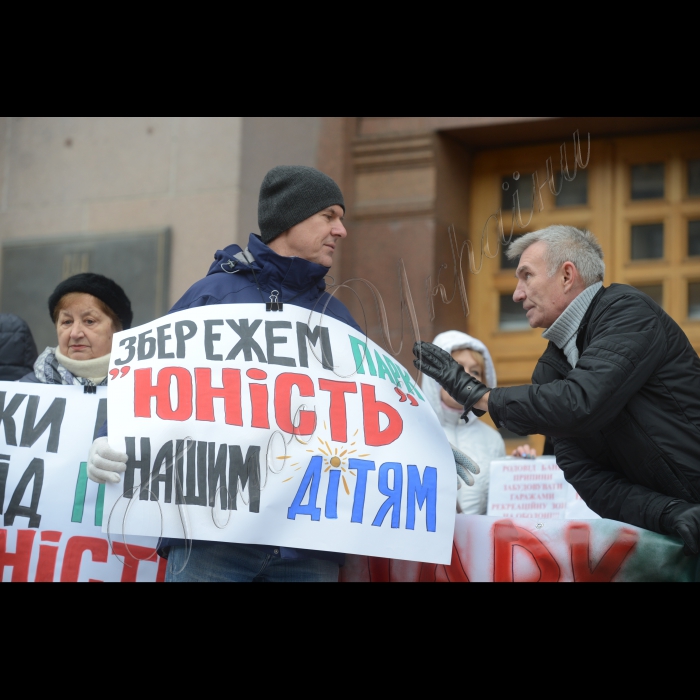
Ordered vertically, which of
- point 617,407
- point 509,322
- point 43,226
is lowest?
point 617,407

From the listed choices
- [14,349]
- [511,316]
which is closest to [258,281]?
[14,349]

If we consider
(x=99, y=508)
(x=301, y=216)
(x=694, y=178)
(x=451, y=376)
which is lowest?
(x=99, y=508)

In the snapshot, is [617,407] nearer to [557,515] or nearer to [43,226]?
[557,515]

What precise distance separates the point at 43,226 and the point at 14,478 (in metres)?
4.05

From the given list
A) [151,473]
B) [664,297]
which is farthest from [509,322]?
[151,473]

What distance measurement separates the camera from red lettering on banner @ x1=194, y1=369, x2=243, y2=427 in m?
3.25

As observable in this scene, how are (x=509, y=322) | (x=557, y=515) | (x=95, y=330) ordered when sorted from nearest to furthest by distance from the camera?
(x=95, y=330)
(x=557, y=515)
(x=509, y=322)

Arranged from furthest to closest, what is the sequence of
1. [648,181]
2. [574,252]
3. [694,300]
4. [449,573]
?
[648,181] → [694,300] → [449,573] → [574,252]

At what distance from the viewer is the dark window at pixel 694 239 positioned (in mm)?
6582

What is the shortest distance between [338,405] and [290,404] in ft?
0.50

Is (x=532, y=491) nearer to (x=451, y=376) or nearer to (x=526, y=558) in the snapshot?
(x=526, y=558)

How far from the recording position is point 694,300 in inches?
259

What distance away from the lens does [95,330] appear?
3.99 metres

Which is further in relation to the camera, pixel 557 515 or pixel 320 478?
pixel 557 515
